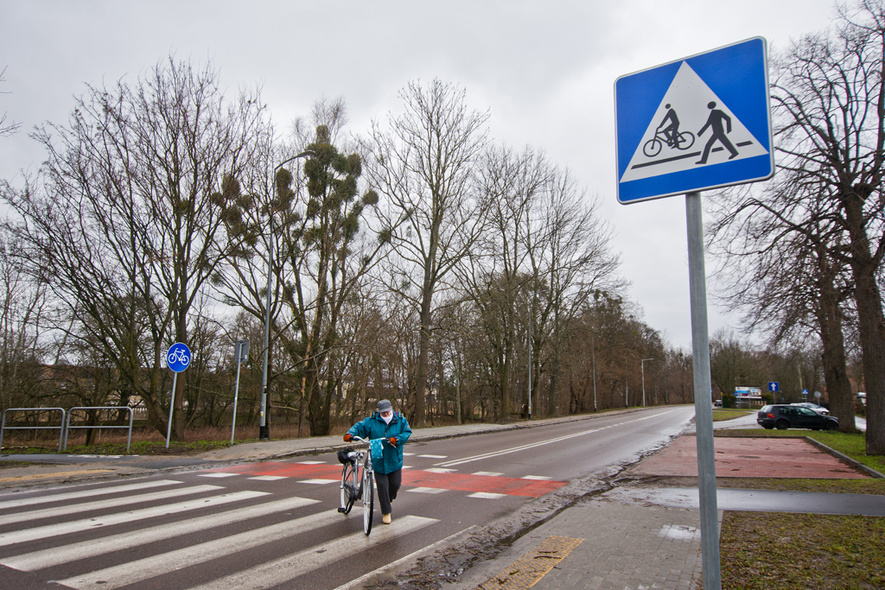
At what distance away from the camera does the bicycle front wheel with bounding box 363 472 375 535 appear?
5.98 m

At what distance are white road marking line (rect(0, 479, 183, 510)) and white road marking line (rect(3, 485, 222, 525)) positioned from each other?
63cm

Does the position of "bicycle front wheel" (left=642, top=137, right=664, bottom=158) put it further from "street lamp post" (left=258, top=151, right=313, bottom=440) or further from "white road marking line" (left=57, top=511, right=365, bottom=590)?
"street lamp post" (left=258, top=151, right=313, bottom=440)

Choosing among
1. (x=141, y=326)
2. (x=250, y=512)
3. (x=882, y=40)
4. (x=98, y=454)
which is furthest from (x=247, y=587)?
(x=141, y=326)

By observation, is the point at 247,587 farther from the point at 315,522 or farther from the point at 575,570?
the point at 575,570

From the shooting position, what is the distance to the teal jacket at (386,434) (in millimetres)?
6477

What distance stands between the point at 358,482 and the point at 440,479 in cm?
350

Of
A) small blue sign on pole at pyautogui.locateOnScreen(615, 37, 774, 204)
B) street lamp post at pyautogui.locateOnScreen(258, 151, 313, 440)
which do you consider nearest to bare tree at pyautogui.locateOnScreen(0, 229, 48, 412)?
street lamp post at pyautogui.locateOnScreen(258, 151, 313, 440)

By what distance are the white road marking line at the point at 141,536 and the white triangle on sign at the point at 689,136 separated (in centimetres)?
609

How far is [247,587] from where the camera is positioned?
14.2ft

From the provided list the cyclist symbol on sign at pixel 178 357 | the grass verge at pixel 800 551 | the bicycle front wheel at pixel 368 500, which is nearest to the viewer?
the grass verge at pixel 800 551

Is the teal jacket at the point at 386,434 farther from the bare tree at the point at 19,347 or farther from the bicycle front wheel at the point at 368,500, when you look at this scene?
the bare tree at the point at 19,347

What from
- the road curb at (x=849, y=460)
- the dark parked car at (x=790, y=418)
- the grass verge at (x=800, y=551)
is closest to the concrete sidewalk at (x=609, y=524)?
the road curb at (x=849, y=460)

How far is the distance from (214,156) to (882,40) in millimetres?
19953

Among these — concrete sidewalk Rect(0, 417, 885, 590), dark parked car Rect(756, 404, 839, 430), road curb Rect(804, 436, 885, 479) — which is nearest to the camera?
concrete sidewalk Rect(0, 417, 885, 590)
